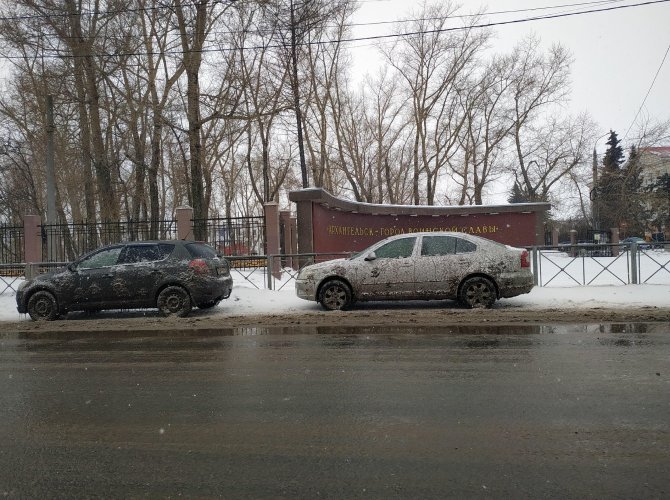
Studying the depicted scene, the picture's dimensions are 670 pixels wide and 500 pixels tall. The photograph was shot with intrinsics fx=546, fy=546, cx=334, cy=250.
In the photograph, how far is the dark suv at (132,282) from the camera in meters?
11.3

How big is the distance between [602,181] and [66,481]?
52.9 metres

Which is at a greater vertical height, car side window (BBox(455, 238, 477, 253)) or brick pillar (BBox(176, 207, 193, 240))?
brick pillar (BBox(176, 207, 193, 240))

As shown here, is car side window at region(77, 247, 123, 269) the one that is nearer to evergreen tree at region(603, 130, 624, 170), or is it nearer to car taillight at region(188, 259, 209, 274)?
car taillight at region(188, 259, 209, 274)

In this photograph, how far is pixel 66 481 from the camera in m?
3.57

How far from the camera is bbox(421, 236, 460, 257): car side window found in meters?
11.1

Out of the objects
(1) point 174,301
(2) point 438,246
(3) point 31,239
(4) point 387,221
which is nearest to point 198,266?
(1) point 174,301

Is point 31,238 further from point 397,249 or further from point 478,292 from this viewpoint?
point 478,292

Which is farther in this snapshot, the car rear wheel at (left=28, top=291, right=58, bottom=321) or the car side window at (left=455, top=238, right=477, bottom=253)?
the car rear wheel at (left=28, top=291, right=58, bottom=321)

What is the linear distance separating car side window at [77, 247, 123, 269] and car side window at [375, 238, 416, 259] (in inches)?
219

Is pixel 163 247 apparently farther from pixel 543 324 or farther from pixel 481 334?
pixel 543 324

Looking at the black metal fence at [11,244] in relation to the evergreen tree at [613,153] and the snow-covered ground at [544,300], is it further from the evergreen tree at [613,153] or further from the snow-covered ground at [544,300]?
the evergreen tree at [613,153]

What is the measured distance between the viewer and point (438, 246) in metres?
11.2

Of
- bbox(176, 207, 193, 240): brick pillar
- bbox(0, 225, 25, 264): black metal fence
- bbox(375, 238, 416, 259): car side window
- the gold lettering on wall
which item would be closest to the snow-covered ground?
bbox(375, 238, 416, 259): car side window

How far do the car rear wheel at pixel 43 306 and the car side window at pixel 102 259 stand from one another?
35.9 inches
